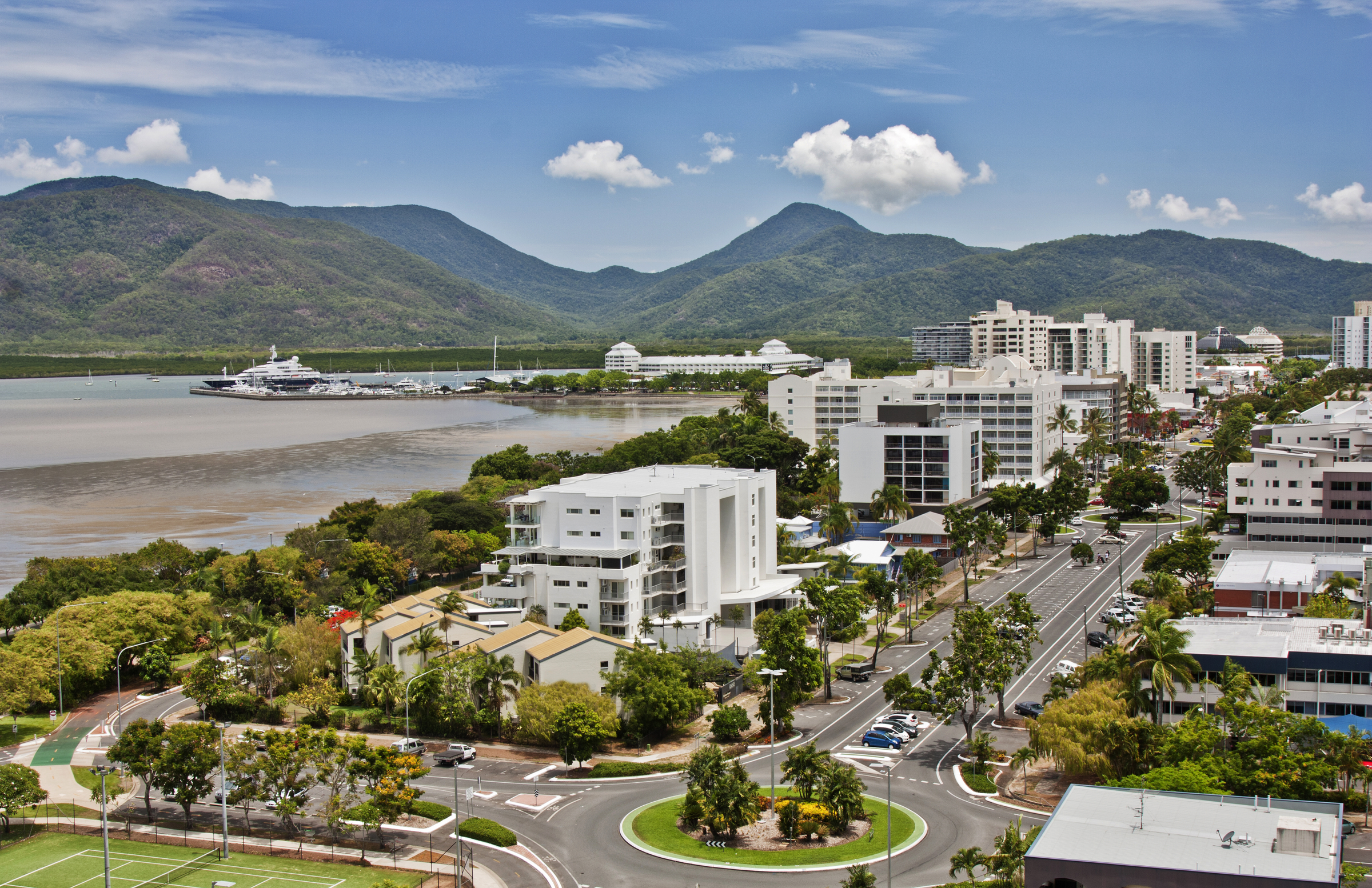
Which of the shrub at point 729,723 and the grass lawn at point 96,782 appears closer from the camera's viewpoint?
the grass lawn at point 96,782

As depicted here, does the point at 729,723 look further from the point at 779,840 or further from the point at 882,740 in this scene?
the point at 779,840

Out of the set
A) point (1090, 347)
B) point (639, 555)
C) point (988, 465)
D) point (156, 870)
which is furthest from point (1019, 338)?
point (156, 870)

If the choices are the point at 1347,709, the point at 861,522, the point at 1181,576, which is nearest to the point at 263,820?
the point at 1347,709

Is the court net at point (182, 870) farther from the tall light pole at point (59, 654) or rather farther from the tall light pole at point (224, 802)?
the tall light pole at point (59, 654)

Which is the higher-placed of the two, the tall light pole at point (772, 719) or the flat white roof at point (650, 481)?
the flat white roof at point (650, 481)

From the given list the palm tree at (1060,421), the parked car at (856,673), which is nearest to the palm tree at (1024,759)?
the parked car at (856,673)

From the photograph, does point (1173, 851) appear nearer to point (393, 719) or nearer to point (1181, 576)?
point (393, 719)
